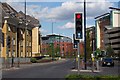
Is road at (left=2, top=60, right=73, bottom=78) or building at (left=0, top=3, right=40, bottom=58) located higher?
building at (left=0, top=3, right=40, bottom=58)

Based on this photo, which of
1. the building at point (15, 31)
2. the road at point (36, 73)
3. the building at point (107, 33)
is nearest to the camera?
the road at point (36, 73)

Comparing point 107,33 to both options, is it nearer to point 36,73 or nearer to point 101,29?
point 101,29

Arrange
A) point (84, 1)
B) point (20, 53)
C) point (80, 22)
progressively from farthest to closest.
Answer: point (20, 53) < point (84, 1) < point (80, 22)

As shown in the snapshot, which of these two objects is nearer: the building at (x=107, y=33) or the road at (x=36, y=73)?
the road at (x=36, y=73)

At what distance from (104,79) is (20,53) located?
68.4 m

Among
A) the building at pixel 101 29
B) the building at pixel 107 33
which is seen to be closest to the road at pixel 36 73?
the building at pixel 107 33

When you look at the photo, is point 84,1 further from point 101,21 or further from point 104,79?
point 101,21

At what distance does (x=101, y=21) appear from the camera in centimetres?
18100

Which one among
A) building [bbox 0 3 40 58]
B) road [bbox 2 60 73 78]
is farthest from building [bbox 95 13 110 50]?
road [bbox 2 60 73 78]

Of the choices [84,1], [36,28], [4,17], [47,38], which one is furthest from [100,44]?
[84,1]

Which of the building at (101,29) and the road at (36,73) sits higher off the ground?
the building at (101,29)

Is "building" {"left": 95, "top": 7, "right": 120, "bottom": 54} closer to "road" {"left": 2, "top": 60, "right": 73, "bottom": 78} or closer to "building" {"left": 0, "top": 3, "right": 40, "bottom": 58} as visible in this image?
"building" {"left": 0, "top": 3, "right": 40, "bottom": 58}

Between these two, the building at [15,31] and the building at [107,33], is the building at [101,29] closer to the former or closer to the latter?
the building at [107,33]

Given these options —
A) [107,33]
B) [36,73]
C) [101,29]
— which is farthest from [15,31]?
[101,29]
